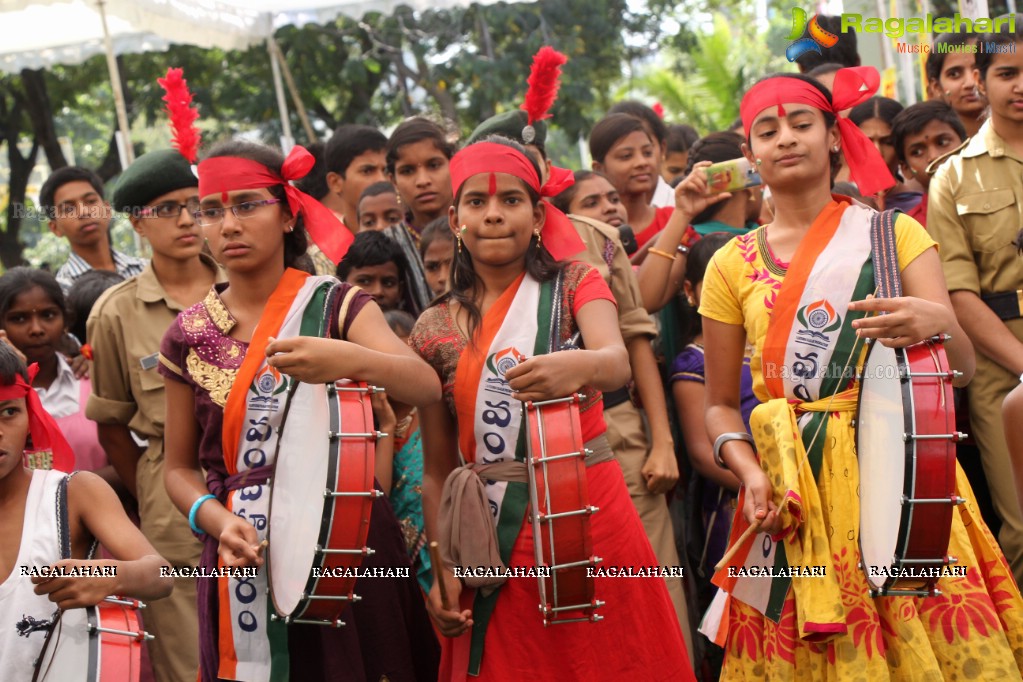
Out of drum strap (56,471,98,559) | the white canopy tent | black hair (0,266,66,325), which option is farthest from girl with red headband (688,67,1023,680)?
the white canopy tent

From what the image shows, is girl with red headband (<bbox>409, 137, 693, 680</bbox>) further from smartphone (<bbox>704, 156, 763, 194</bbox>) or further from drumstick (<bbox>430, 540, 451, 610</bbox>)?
smartphone (<bbox>704, 156, 763, 194</bbox>)

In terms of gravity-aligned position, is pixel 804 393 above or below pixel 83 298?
below

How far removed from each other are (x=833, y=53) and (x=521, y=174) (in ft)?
15.6

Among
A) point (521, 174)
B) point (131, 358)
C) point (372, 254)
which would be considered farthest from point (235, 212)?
point (372, 254)

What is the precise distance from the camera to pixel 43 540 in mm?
3730

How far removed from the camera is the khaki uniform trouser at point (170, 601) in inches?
203

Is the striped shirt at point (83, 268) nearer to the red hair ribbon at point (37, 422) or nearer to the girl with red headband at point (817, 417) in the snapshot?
the red hair ribbon at point (37, 422)

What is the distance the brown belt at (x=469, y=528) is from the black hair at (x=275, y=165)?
3.44ft

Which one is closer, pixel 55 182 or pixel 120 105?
pixel 55 182

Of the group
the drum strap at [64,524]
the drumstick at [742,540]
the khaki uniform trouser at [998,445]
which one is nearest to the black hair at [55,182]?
the drum strap at [64,524]

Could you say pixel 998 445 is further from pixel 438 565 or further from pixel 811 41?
pixel 811 41

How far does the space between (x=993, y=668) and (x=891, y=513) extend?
53cm

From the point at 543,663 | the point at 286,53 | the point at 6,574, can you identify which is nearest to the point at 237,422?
the point at 6,574

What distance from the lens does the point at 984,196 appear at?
16.0ft
